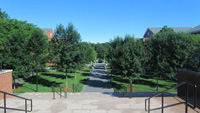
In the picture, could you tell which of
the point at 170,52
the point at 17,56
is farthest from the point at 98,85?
the point at 17,56

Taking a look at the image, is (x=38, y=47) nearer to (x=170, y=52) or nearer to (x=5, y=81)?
(x=5, y=81)

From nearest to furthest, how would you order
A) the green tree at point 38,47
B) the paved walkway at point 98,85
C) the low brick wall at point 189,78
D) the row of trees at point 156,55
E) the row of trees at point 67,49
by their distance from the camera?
1. the low brick wall at point 189,78
2. the row of trees at point 156,55
3. the row of trees at point 67,49
4. the paved walkway at point 98,85
5. the green tree at point 38,47

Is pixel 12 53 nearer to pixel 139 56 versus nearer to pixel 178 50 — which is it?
pixel 139 56

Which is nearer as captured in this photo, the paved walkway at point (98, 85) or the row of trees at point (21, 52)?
the row of trees at point (21, 52)

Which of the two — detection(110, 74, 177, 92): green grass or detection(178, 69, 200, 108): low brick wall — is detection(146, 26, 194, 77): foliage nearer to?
detection(110, 74, 177, 92): green grass

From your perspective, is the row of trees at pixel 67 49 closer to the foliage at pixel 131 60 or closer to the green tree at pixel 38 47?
the green tree at pixel 38 47

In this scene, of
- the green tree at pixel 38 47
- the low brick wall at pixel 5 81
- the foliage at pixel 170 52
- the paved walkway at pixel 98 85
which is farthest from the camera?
the green tree at pixel 38 47

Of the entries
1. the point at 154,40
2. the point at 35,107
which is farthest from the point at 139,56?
the point at 35,107

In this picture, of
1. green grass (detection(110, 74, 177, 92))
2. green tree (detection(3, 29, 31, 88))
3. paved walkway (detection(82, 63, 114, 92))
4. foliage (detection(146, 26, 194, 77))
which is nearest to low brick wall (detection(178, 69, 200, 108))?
green grass (detection(110, 74, 177, 92))

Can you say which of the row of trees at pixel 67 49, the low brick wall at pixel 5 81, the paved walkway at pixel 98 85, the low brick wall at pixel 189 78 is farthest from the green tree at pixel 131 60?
the low brick wall at pixel 5 81

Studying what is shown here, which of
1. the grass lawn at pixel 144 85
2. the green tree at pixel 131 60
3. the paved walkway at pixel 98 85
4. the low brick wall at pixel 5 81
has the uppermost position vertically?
the green tree at pixel 131 60

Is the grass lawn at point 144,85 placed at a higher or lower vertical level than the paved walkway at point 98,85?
higher

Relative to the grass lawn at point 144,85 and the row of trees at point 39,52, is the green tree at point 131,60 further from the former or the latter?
the row of trees at point 39,52

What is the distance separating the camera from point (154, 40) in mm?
19547
